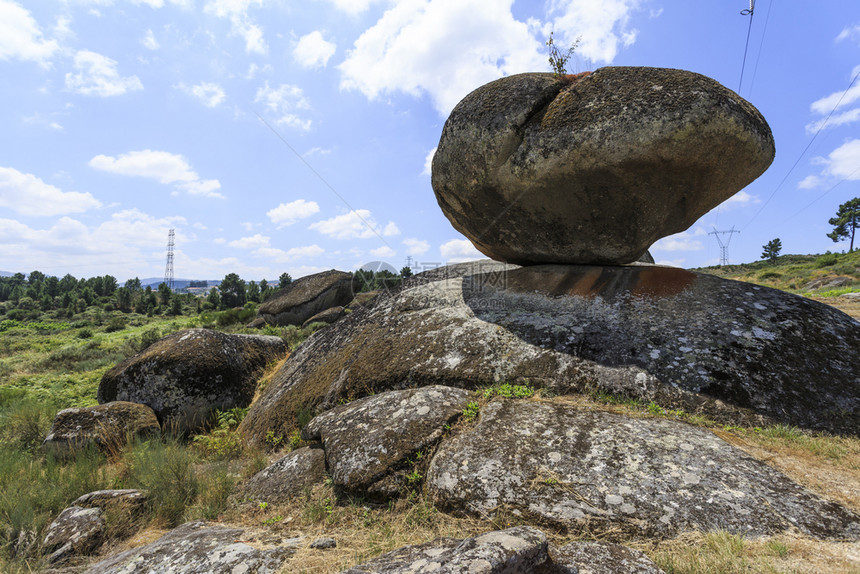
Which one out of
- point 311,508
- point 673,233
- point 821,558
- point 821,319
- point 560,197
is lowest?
point 311,508

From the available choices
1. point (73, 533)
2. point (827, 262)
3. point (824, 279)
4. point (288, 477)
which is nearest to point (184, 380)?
point (73, 533)

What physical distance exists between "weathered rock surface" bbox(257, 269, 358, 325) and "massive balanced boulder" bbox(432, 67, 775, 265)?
16.7 meters

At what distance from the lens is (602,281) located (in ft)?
24.6

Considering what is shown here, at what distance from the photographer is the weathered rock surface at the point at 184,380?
28.1ft

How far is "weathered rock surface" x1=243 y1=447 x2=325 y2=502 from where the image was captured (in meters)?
4.91

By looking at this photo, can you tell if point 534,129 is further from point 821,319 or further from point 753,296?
point 821,319

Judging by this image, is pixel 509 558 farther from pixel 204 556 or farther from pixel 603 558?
pixel 204 556

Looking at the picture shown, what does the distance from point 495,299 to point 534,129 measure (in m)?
3.02

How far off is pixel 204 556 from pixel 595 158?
22.1 ft

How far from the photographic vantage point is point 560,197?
279 inches

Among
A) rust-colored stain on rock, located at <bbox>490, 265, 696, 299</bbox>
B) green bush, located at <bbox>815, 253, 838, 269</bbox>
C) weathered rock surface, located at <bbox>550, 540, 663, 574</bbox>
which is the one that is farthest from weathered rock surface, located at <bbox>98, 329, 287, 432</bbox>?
green bush, located at <bbox>815, 253, 838, 269</bbox>

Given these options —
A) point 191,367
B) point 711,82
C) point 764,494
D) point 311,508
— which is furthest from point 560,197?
point 191,367

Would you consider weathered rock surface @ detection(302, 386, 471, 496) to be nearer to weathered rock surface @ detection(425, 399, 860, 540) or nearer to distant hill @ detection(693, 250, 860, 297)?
weathered rock surface @ detection(425, 399, 860, 540)

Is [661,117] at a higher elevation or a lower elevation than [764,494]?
higher
